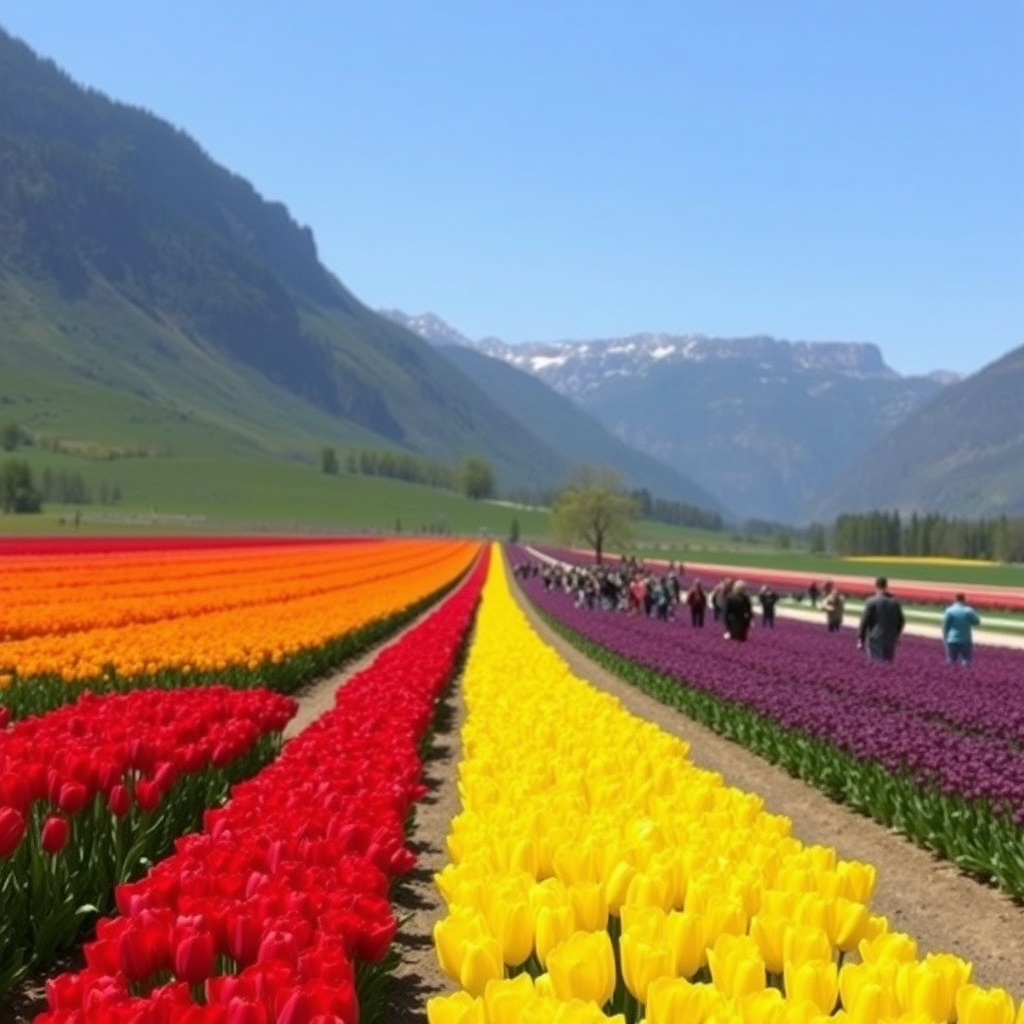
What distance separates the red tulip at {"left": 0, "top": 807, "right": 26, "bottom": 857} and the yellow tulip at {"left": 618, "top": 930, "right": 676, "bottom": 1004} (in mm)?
2974

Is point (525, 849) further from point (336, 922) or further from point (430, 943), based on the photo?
point (430, 943)

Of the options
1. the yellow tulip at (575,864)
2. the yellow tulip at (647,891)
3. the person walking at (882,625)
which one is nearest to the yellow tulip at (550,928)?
the yellow tulip at (647,891)

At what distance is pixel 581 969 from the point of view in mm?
3859

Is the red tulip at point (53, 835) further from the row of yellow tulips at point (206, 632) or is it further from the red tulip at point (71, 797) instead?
the row of yellow tulips at point (206, 632)

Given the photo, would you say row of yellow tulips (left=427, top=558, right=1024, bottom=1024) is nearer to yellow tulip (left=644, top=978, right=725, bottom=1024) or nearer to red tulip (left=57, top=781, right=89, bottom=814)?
yellow tulip (left=644, top=978, right=725, bottom=1024)

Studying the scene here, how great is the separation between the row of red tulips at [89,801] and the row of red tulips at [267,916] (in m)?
0.71

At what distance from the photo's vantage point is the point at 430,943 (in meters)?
7.58

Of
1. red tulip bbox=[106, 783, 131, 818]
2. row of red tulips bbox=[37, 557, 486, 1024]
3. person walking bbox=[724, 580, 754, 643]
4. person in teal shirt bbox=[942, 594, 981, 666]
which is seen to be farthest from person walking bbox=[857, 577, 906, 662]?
red tulip bbox=[106, 783, 131, 818]

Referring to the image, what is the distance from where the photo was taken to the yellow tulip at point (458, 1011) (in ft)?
11.4

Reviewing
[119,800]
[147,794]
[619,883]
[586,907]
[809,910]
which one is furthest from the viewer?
[147,794]

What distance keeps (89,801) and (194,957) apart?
3.62m

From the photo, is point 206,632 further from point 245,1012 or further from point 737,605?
point 245,1012

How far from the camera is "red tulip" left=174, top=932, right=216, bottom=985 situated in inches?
162

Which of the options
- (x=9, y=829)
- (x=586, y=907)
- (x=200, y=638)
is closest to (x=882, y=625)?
(x=200, y=638)
